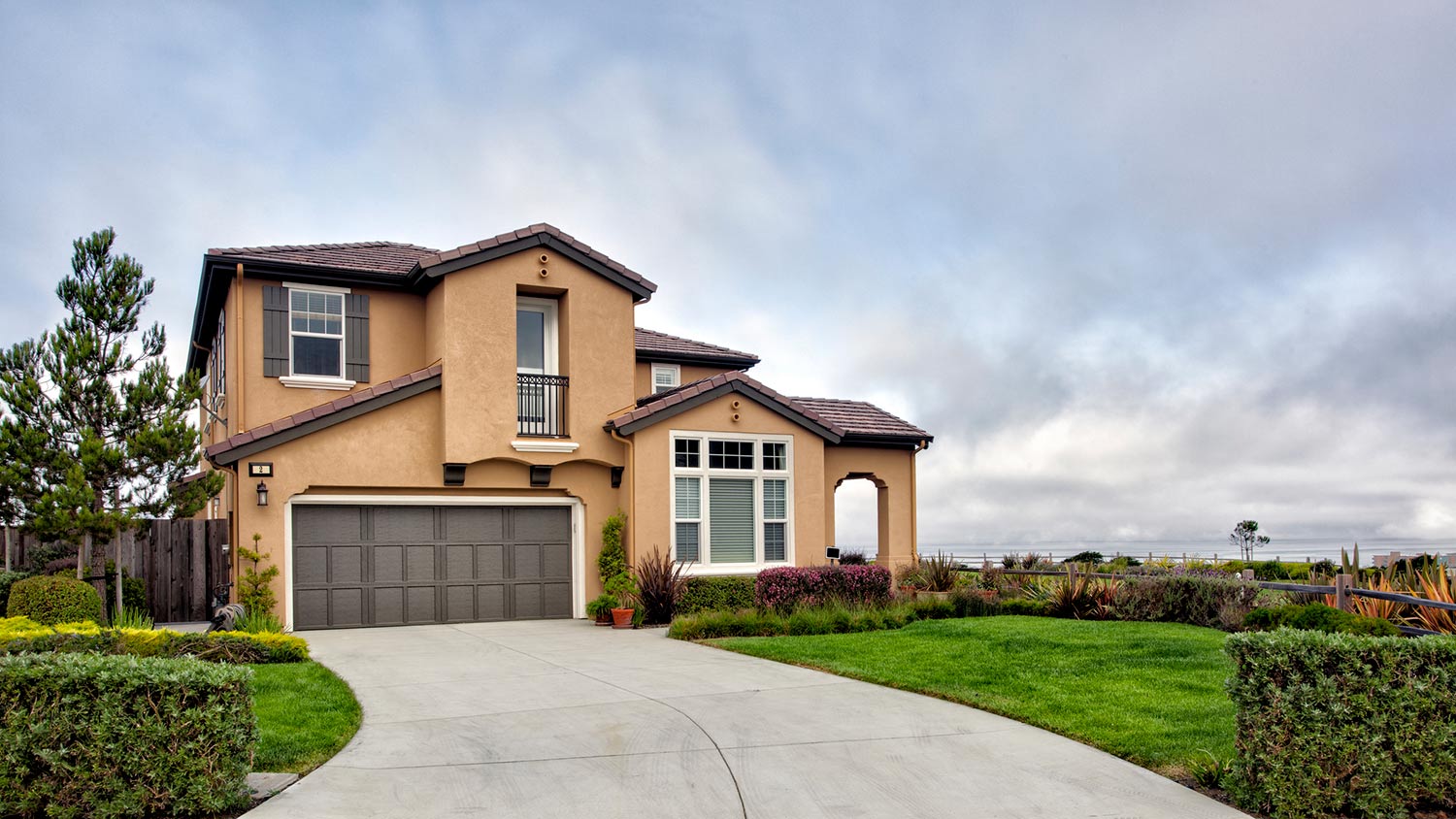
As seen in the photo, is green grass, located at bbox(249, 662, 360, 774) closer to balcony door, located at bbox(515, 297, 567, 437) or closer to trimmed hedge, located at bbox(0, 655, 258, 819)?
trimmed hedge, located at bbox(0, 655, 258, 819)

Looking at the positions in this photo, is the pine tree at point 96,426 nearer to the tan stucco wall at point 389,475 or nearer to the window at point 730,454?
the tan stucco wall at point 389,475

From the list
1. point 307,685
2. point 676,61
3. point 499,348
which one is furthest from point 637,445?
point 307,685

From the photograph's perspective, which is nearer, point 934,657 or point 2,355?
point 934,657

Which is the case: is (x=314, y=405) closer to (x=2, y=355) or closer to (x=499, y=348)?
(x=499, y=348)

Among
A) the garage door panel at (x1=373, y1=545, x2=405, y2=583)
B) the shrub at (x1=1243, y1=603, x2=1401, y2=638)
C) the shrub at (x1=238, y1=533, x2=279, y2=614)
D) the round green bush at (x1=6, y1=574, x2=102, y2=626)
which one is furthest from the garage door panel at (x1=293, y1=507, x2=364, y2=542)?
the shrub at (x1=1243, y1=603, x2=1401, y2=638)

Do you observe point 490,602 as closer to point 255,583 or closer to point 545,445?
point 545,445

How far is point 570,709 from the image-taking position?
9.75 m

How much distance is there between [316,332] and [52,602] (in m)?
6.22

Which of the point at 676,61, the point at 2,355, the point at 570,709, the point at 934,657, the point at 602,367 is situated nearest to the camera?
the point at 570,709

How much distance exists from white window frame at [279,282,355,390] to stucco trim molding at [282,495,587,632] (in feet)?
8.05

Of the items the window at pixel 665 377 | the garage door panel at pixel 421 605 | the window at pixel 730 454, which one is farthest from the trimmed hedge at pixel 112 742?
the window at pixel 665 377

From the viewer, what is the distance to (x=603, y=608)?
60.8ft

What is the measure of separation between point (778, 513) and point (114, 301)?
12395 mm

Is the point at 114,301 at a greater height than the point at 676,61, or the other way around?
the point at 676,61
